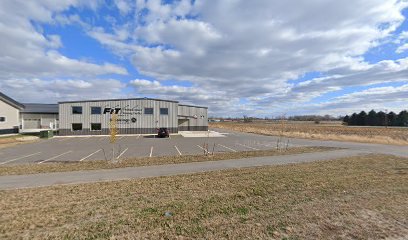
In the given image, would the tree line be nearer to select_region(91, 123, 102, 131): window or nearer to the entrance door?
the entrance door

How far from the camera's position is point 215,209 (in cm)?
577

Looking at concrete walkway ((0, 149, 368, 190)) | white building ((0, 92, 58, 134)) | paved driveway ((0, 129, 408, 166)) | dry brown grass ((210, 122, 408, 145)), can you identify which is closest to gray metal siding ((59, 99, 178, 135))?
white building ((0, 92, 58, 134))

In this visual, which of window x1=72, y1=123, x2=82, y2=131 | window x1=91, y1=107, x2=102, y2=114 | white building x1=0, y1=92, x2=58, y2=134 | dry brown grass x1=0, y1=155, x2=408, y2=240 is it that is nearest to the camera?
dry brown grass x1=0, y1=155, x2=408, y2=240

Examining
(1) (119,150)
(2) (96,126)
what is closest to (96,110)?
(2) (96,126)

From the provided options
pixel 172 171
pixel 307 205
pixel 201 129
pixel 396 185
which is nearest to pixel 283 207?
pixel 307 205

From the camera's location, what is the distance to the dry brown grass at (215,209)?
4.62 metres

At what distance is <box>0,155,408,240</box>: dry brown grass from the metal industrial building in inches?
1223

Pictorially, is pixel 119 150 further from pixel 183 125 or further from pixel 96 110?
pixel 183 125

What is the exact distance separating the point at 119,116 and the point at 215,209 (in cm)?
3548

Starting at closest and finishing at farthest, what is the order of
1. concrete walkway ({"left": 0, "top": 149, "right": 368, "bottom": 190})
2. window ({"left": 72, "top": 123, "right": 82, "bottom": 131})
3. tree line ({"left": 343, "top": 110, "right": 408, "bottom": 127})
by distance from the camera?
concrete walkway ({"left": 0, "top": 149, "right": 368, "bottom": 190}) → window ({"left": 72, "top": 123, "right": 82, "bottom": 131}) → tree line ({"left": 343, "top": 110, "right": 408, "bottom": 127})

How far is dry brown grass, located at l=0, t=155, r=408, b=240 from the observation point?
4625 millimetres

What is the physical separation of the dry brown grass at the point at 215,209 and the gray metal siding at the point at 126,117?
1221 inches

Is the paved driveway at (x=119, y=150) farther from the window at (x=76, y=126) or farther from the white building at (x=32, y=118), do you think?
the white building at (x=32, y=118)

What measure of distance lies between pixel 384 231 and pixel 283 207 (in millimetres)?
1991
